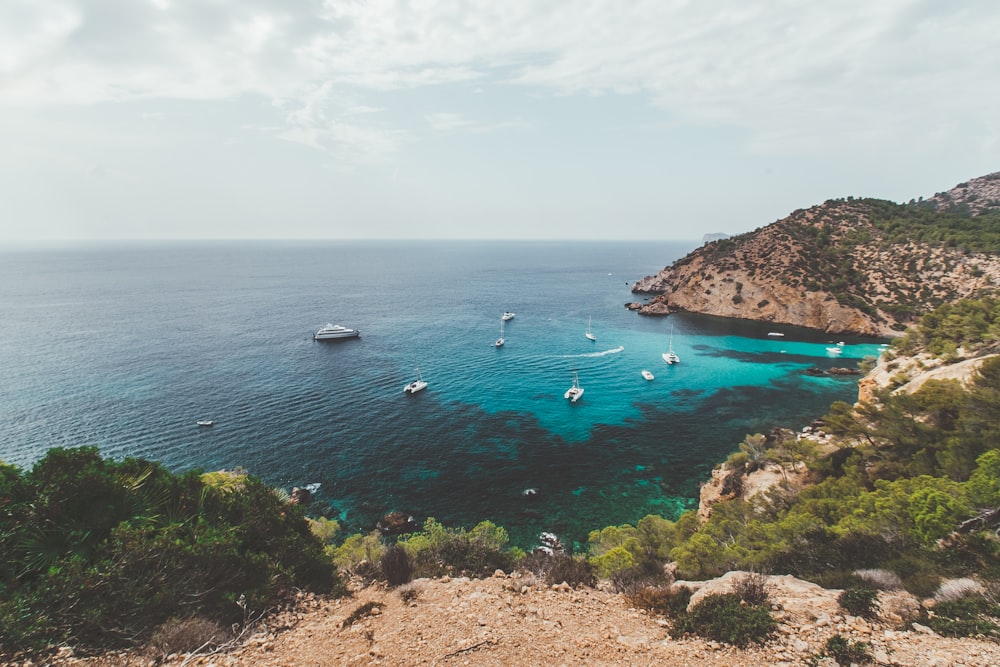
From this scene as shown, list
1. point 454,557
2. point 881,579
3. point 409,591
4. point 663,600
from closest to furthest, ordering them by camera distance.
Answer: point 881,579 → point 663,600 → point 409,591 → point 454,557

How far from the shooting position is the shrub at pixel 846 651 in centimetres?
965

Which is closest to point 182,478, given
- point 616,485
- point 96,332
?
point 616,485

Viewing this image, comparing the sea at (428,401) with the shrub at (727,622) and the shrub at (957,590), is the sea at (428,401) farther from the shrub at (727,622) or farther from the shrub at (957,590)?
the shrub at (957,590)

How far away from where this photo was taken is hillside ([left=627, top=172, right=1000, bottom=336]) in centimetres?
8362

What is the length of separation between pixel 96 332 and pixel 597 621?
107 metres

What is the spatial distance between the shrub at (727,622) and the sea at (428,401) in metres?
20.0

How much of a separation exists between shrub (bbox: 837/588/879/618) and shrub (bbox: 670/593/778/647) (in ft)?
7.08

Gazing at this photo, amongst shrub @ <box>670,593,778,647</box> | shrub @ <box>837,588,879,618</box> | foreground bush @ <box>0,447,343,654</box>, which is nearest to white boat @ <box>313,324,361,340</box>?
foreground bush @ <box>0,447,343,654</box>

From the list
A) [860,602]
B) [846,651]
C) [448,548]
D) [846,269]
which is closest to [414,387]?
[448,548]

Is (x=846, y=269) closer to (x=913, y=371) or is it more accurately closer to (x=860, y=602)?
(x=913, y=371)

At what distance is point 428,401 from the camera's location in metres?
53.7

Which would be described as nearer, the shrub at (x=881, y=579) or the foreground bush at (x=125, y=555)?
the foreground bush at (x=125, y=555)

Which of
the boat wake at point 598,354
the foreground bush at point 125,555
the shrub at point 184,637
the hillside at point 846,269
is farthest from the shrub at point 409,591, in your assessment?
the hillside at point 846,269

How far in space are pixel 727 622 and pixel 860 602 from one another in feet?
12.9
